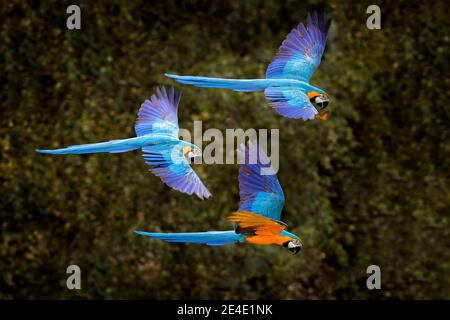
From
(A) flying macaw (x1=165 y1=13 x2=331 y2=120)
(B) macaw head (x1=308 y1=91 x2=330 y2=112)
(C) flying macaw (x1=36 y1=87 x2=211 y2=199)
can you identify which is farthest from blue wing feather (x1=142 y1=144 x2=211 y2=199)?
(B) macaw head (x1=308 y1=91 x2=330 y2=112)

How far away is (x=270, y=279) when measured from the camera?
7.98 meters

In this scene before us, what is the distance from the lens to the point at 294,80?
3.33 metres

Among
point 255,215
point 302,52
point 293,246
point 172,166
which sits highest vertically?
point 302,52

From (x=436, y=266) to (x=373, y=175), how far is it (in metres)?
1.14

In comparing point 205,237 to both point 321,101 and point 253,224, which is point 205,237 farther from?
point 321,101

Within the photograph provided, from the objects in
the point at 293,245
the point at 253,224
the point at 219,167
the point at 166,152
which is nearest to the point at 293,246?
the point at 293,245

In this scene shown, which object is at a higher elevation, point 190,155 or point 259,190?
point 190,155

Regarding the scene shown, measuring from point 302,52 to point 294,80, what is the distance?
24 cm

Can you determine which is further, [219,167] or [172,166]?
[219,167]

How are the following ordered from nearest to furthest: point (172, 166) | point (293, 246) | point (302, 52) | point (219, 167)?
1. point (293, 246)
2. point (172, 166)
3. point (302, 52)
4. point (219, 167)

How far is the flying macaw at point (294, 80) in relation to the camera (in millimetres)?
3127

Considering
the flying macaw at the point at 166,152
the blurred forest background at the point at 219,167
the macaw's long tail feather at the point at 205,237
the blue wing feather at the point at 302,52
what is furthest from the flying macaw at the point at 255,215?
the blurred forest background at the point at 219,167

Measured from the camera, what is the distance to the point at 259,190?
10.9 feet

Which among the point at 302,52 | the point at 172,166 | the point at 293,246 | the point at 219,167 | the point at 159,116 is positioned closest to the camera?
the point at 293,246
